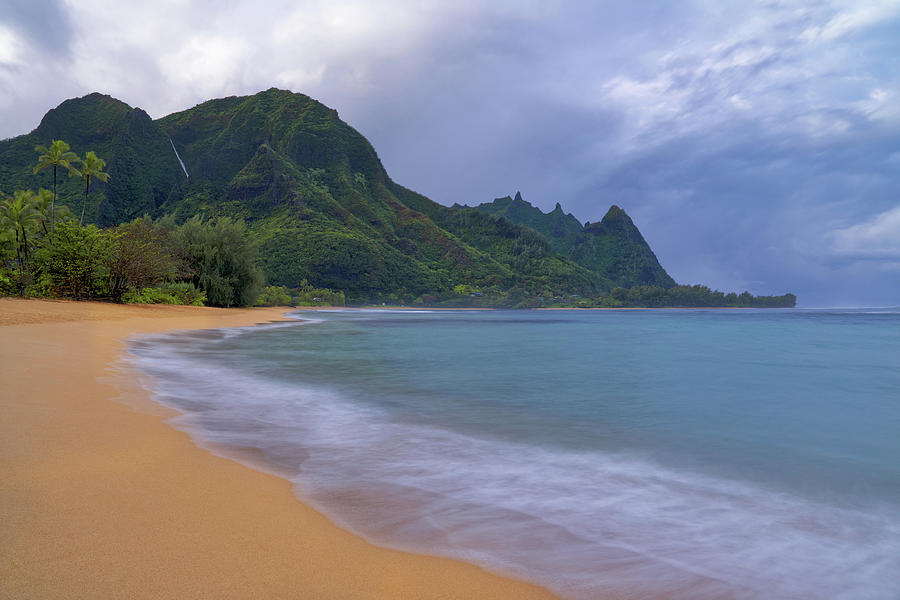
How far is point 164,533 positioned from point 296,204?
101109 mm

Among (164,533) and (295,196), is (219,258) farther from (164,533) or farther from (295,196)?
(295,196)

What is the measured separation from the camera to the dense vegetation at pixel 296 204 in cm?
8744

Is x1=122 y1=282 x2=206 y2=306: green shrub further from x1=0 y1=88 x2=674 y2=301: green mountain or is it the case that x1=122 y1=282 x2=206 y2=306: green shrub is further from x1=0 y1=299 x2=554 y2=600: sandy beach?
x1=0 y1=88 x2=674 y2=301: green mountain

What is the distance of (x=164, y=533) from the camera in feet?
7.94

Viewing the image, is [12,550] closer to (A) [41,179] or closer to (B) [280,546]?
(B) [280,546]

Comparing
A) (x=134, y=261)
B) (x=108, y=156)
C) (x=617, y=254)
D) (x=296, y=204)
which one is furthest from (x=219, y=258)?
(x=617, y=254)

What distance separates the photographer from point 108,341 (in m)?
11.8

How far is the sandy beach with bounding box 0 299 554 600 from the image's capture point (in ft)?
6.56

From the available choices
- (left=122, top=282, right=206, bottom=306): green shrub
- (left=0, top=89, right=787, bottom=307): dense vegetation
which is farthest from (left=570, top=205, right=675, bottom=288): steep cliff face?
(left=122, top=282, right=206, bottom=306): green shrub

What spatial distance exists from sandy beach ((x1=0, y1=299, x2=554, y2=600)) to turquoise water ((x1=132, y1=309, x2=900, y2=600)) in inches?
12.0

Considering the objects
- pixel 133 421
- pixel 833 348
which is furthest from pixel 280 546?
pixel 833 348

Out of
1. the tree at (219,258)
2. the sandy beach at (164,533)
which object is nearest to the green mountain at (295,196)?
the tree at (219,258)

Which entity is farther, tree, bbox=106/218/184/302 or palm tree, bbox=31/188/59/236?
palm tree, bbox=31/188/59/236

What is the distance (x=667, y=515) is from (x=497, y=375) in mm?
7649
